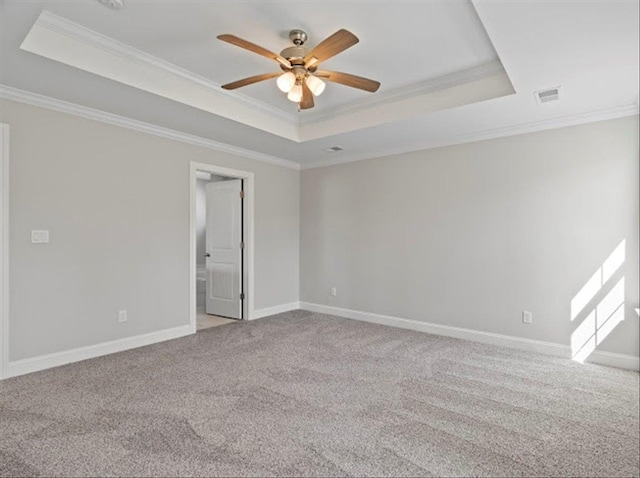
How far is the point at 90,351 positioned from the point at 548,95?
496cm

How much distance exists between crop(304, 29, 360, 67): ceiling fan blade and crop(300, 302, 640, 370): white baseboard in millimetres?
3504

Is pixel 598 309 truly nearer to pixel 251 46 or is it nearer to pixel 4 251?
pixel 251 46

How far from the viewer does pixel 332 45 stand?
7.43 ft

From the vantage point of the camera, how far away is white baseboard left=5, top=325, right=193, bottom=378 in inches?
123

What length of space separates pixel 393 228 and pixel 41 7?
13.5 feet

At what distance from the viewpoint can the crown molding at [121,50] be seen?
8.01 feet

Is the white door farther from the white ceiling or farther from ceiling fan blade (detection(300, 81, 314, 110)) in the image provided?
ceiling fan blade (detection(300, 81, 314, 110))

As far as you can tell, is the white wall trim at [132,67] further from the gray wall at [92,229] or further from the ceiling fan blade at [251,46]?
the ceiling fan blade at [251,46]

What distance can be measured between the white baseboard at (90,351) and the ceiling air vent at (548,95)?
4496 millimetres

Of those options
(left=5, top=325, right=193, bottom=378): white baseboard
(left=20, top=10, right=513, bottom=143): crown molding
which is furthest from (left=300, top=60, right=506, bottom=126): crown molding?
(left=5, top=325, right=193, bottom=378): white baseboard

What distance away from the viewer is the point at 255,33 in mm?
2648

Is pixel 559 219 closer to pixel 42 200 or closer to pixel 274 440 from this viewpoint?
pixel 274 440

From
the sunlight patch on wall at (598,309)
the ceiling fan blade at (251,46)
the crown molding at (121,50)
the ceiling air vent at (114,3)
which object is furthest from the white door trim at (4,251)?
the sunlight patch on wall at (598,309)

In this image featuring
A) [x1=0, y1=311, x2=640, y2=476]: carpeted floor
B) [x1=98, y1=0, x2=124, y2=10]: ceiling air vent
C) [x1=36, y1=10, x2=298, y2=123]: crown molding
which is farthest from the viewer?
[x1=36, y1=10, x2=298, y2=123]: crown molding
